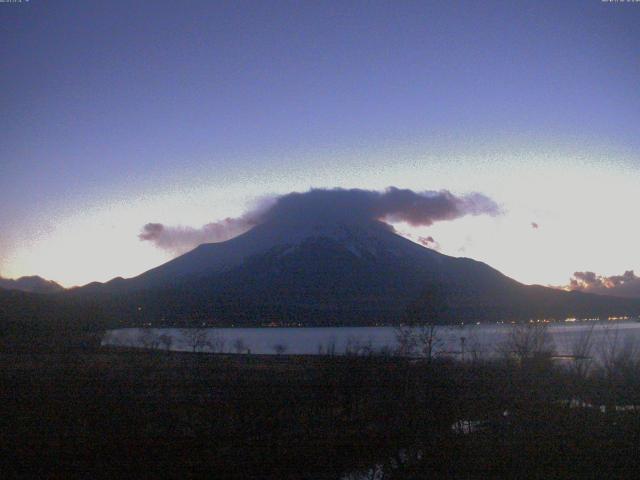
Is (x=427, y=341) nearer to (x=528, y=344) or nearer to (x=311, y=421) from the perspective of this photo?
(x=528, y=344)

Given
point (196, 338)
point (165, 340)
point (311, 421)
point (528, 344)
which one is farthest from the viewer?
point (196, 338)

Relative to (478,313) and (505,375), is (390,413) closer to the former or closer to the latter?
(505,375)

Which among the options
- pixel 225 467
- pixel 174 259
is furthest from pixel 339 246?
pixel 225 467

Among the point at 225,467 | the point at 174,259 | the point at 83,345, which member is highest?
the point at 174,259

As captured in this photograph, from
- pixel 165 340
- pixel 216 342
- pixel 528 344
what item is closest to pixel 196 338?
pixel 216 342

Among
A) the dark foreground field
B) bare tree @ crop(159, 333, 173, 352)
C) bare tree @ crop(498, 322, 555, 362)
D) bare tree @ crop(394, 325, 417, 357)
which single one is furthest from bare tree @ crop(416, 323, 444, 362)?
bare tree @ crop(159, 333, 173, 352)

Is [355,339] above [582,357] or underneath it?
above
